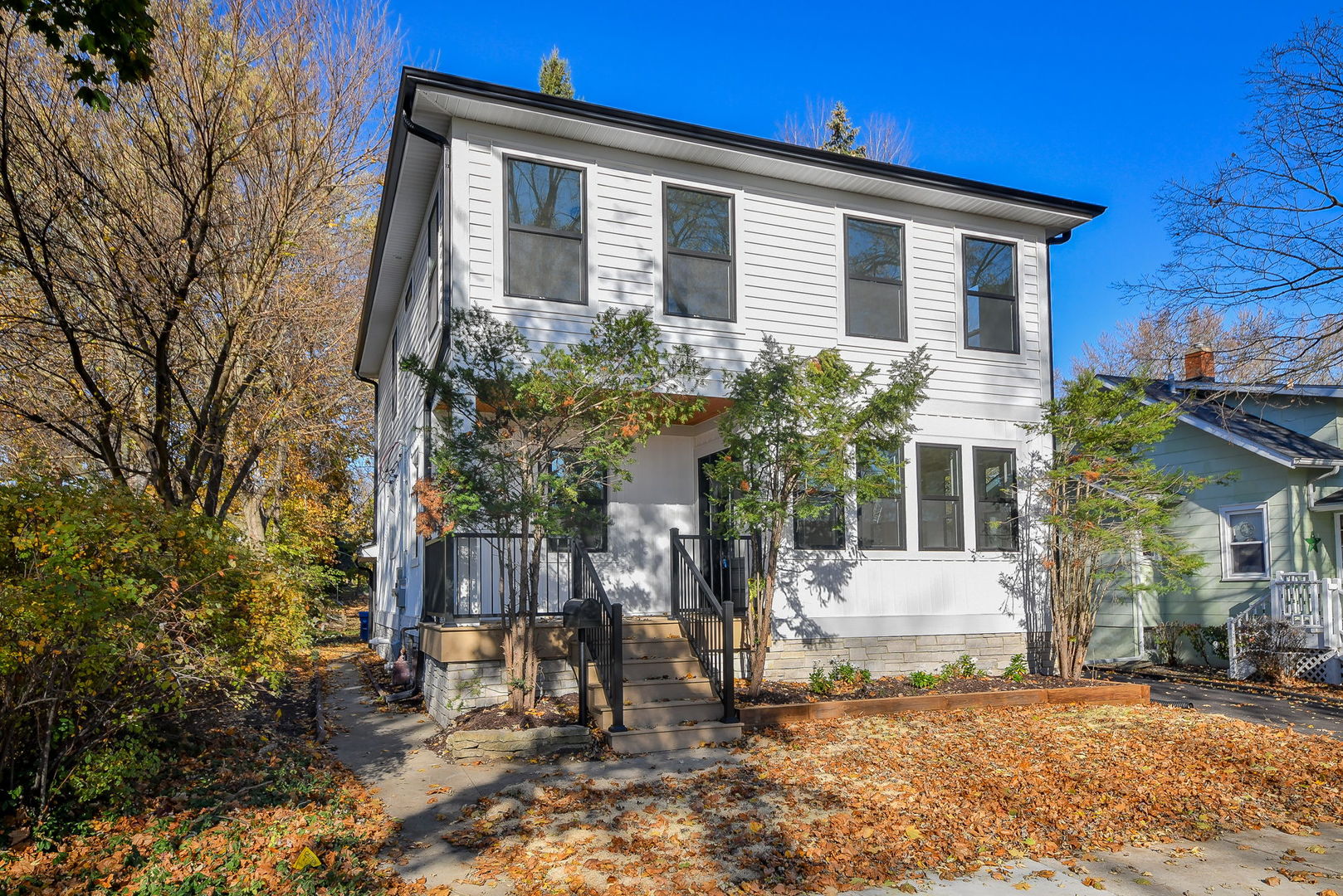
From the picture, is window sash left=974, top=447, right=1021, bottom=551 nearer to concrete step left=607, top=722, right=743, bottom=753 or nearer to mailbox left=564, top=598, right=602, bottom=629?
concrete step left=607, top=722, right=743, bottom=753

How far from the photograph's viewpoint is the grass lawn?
438cm

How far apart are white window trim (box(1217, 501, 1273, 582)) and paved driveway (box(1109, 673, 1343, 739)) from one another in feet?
9.93

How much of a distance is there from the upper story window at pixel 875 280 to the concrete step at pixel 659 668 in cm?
485

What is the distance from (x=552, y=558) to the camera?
995 centimetres

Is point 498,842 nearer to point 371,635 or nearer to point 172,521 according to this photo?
point 172,521

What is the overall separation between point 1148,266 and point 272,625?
1212 cm

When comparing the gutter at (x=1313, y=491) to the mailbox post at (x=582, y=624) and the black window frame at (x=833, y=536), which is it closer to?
the black window frame at (x=833, y=536)

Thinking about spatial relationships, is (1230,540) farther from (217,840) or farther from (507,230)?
(217,840)

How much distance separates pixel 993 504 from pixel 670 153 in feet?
20.1

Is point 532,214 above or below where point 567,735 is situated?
above

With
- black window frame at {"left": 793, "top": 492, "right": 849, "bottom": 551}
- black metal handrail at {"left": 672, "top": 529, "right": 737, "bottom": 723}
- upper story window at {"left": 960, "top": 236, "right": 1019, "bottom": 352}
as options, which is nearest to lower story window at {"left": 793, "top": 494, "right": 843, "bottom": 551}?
black window frame at {"left": 793, "top": 492, "right": 849, "bottom": 551}

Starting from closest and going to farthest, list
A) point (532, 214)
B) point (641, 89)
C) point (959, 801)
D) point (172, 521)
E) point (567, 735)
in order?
1. point (172, 521)
2. point (959, 801)
3. point (567, 735)
4. point (532, 214)
5. point (641, 89)

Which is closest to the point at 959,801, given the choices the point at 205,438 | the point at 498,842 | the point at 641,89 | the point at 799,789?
the point at 799,789

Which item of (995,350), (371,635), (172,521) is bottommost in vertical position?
(371,635)
